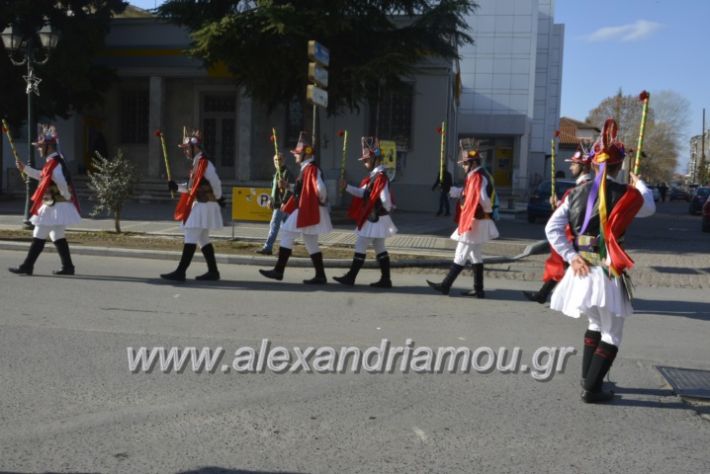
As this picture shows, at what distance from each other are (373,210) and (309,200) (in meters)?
0.85

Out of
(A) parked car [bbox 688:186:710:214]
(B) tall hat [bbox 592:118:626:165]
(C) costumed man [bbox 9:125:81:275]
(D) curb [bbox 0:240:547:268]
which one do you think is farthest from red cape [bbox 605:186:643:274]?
(A) parked car [bbox 688:186:710:214]

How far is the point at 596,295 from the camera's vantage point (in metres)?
5.12

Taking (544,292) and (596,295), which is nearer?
(596,295)

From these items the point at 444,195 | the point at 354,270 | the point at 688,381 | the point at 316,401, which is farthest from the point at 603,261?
the point at 444,195

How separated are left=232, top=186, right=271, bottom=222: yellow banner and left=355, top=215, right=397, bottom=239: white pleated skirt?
5164 mm

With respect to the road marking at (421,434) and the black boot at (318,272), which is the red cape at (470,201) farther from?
the road marking at (421,434)

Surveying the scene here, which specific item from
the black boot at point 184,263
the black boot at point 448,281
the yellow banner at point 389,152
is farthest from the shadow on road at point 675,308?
the yellow banner at point 389,152

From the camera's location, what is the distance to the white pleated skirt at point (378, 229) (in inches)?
392

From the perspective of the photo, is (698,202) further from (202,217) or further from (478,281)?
(202,217)

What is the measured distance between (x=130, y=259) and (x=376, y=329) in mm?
6340

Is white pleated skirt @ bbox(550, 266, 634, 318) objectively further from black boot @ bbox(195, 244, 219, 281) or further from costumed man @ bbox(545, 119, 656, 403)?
black boot @ bbox(195, 244, 219, 281)

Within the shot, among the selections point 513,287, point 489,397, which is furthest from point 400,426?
point 513,287

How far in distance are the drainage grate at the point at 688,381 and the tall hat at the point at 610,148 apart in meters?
1.76

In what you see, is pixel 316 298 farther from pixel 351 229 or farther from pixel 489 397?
pixel 351 229
